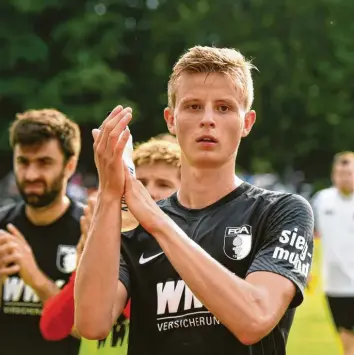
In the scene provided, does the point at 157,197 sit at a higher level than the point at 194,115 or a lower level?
lower

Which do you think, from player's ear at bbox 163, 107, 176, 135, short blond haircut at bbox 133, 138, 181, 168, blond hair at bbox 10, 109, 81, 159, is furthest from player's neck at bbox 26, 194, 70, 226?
player's ear at bbox 163, 107, 176, 135

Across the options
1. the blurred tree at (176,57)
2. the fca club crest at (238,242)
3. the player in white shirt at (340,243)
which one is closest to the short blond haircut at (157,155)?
the fca club crest at (238,242)

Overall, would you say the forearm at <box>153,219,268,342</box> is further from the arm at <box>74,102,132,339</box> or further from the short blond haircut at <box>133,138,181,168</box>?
the short blond haircut at <box>133,138,181,168</box>

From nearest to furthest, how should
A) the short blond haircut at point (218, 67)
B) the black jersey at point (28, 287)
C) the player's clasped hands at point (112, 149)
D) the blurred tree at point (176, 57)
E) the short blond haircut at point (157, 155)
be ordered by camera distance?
the player's clasped hands at point (112, 149) → the short blond haircut at point (218, 67) → the short blond haircut at point (157, 155) → the black jersey at point (28, 287) → the blurred tree at point (176, 57)

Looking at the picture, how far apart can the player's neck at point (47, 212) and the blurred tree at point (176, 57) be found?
25.3m

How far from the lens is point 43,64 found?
33.0 m

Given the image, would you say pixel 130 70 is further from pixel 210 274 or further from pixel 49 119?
pixel 210 274

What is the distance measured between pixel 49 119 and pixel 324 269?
5.87 m

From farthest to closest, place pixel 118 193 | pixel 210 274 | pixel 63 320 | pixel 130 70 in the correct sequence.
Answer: pixel 130 70, pixel 63 320, pixel 118 193, pixel 210 274

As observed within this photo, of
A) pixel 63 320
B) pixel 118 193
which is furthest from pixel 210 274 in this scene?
pixel 63 320

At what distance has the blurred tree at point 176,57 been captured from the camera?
32.5 meters

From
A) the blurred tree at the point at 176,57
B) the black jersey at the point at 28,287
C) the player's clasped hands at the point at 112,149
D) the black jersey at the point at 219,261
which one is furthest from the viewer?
the blurred tree at the point at 176,57

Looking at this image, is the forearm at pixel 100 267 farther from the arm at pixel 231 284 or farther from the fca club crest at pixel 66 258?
the fca club crest at pixel 66 258

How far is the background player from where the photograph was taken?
238 inches
